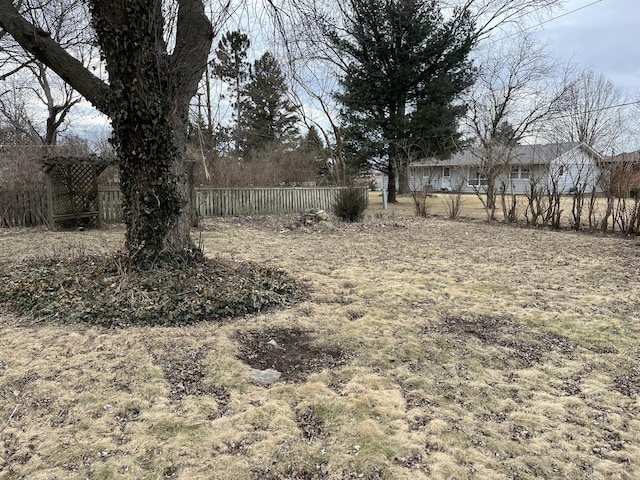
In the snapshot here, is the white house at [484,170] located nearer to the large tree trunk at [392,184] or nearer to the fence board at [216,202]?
the large tree trunk at [392,184]

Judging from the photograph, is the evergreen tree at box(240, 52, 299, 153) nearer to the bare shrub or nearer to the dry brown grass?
the bare shrub

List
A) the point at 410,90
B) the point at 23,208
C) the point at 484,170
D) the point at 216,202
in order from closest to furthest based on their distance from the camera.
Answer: the point at 23,208 < the point at 216,202 < the point at 484,170 < the point at 410,90

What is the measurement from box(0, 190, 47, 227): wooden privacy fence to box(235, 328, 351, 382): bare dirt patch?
30.6 ft

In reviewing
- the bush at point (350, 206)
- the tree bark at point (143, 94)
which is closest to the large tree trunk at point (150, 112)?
the tree bark at point (143, 94)

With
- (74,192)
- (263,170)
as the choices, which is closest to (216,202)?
(74,192)

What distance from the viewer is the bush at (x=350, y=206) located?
12094 mm

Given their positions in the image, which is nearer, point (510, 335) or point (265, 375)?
point (265, 375)

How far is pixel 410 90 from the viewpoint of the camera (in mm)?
19312

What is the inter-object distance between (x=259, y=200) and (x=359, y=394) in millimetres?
12002

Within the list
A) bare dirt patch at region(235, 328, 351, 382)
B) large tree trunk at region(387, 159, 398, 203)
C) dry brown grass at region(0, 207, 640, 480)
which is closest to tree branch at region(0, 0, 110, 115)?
dry brown grass at region(0, 207, 640, 480)

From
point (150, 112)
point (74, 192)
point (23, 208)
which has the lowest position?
point (23, 208)

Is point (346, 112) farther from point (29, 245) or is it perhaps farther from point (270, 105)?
point (29, 245)

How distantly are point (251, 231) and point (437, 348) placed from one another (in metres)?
7.56

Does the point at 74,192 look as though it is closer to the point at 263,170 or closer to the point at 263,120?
the point at 263,170
